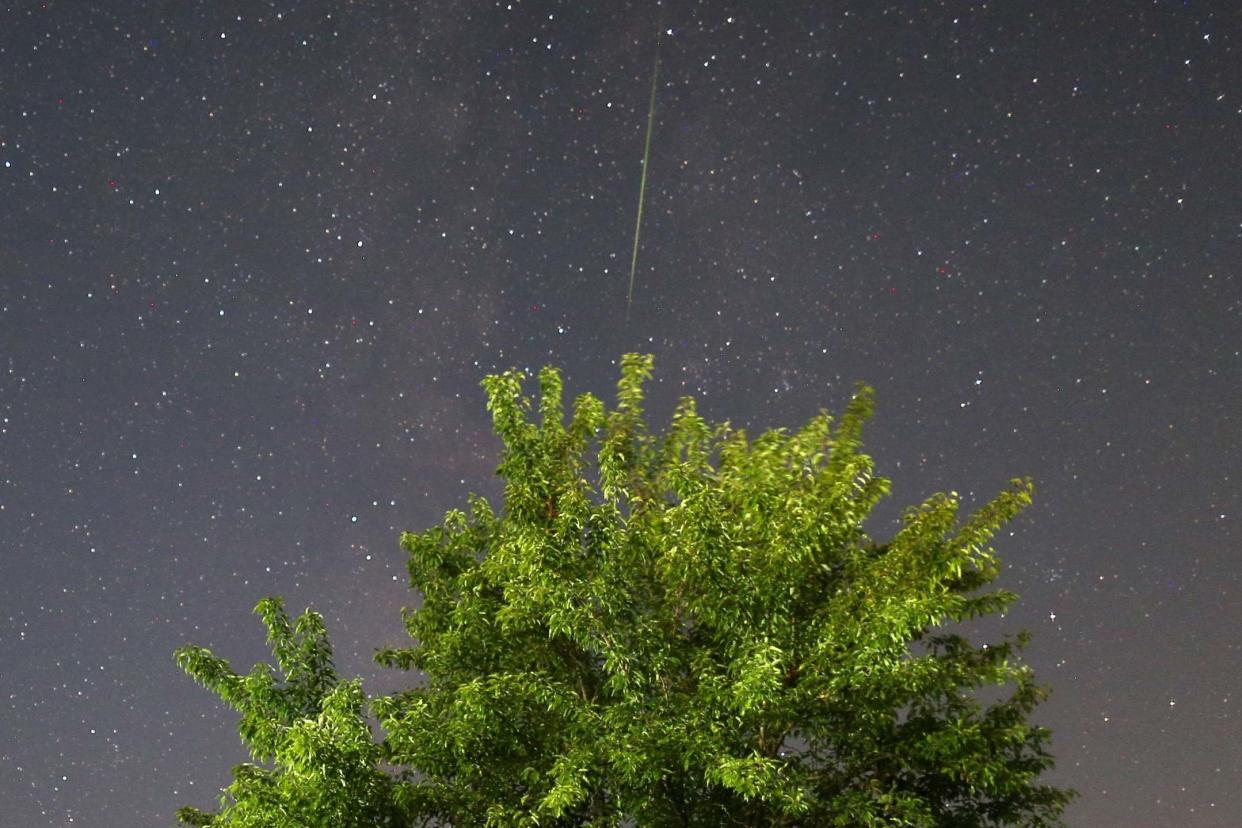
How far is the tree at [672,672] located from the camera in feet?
42.4

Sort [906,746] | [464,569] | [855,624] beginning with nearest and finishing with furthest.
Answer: [855,624] → [906,746] → [464,569]

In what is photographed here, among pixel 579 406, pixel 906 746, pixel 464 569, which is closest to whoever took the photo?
pixel 906 746

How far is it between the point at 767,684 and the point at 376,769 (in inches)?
202

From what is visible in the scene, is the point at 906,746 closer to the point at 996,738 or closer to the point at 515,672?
the point at 996,738

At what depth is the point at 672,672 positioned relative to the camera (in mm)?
13758

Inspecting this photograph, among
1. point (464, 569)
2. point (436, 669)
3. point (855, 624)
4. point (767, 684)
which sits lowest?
point (767, 684)

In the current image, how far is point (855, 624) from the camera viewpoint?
13.3 m

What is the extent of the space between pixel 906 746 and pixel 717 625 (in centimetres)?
312

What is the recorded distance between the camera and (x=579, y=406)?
15.8 metres

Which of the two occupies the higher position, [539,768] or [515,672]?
[515,672]

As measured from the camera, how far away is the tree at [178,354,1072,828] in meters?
12.9

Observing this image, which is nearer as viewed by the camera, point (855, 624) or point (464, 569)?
point (855, 624)

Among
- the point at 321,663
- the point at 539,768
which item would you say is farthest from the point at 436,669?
the point at 539,768

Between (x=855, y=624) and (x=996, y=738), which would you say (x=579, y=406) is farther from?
(x=996, y=738)
